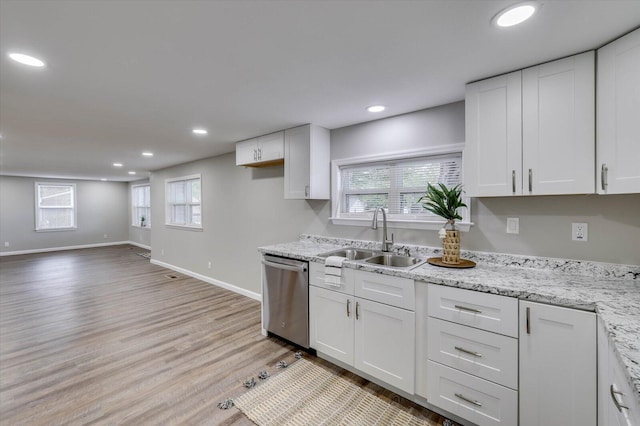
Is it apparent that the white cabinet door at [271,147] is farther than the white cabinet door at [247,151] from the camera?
No

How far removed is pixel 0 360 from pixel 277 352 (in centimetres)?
261

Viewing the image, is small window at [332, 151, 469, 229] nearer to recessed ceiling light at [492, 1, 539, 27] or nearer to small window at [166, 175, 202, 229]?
recessed ceiling light at [492, 1, 539, 27]

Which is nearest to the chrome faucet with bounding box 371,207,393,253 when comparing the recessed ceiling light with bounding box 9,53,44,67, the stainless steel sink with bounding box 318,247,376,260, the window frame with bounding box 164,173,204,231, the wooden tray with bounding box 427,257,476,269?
the stainless steel sink with bounding box 318,247,376,260

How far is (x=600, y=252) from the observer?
1.83 metres

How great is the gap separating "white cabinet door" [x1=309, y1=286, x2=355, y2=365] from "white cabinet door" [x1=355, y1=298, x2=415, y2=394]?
0.08 metres

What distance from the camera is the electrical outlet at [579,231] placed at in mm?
1877

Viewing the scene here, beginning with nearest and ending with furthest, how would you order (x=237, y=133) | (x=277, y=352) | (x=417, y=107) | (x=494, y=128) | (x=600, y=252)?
1. (x=600, y=252)
2. (x=494, y=128)
3. (x=417, y=107)
4. (x=277, y=352)
5. (x=237, y=133)

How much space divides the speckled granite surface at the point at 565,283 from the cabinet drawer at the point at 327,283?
10 centimetres

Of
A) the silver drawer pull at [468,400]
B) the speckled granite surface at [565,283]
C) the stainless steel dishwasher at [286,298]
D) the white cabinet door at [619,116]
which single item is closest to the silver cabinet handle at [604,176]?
the white cabinet door at [619,116]

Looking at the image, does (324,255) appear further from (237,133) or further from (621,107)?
(621,107)

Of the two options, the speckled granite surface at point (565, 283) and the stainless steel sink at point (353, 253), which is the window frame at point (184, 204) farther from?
the speckled granite surface at point (565, 283)

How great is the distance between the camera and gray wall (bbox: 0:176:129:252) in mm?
7809

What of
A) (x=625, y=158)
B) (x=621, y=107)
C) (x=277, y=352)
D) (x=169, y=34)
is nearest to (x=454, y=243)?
(x=625, y=158)

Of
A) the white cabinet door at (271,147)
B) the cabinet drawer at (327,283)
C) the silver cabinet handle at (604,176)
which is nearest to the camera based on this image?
the silver cabinet handle at (604,176)
